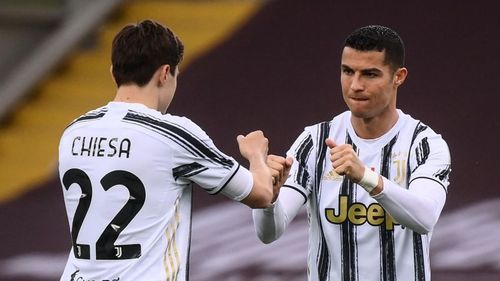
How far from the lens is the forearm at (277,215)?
4664 millimetres

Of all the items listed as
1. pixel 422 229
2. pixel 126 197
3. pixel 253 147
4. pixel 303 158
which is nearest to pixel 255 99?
pixel 303 158

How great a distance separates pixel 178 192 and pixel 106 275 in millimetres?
364

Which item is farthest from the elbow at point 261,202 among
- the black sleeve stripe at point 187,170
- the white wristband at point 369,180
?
the white wristband at point 369,180

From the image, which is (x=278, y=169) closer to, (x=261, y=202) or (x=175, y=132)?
(x=261, y=202)

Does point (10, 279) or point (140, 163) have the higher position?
point (10, 279)

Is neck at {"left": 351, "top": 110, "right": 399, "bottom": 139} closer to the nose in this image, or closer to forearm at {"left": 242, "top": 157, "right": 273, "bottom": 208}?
the nose

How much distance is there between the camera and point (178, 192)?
4.16m

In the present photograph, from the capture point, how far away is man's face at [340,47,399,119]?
4.71m

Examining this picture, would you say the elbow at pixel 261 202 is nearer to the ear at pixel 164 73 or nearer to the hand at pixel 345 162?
the hand at pixel 345 162

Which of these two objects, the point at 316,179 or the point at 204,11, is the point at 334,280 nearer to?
the point at 316,179

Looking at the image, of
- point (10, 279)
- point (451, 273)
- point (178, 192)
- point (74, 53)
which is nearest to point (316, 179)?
point (178, 192)

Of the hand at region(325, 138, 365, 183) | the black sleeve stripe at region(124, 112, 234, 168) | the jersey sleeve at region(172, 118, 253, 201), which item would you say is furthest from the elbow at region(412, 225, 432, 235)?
the black sleeve stripe at region(124, 112, 234, 168)

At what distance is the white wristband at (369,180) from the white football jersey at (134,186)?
0.43 m

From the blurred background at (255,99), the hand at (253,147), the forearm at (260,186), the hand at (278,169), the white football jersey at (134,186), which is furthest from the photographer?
the blurred background at (255,99)
